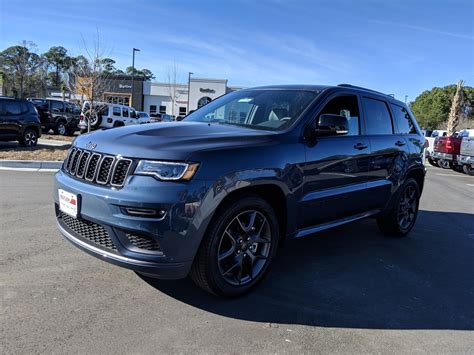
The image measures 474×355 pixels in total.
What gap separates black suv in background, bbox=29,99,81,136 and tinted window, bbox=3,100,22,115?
23.5 ft

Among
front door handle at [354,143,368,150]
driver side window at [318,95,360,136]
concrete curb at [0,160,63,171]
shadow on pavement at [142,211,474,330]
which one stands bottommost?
concrete curb at [0,160,63,171]

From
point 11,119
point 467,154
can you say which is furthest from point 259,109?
point 467,154

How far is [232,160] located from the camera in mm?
3260

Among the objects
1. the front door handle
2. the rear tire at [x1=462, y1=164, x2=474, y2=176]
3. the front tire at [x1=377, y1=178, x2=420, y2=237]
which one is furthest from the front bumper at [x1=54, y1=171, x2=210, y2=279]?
the rear tire at [x1=462, y1=164, x2=474, y2=176]

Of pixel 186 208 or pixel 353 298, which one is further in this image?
pixel 353 298

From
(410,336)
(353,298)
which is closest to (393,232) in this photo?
(353,298)

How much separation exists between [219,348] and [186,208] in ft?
Answer: 3.17

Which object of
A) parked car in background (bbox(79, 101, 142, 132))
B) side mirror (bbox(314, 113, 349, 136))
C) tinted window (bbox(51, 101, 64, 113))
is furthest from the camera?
parked car in background (bbox(79, 101, 142, 132))

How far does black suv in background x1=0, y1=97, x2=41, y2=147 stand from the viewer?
13531 mm

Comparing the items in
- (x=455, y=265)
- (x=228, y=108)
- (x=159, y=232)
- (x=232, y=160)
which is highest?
(x=228, y=108)

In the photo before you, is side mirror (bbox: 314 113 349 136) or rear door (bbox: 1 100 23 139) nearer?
side mirror (bbox: 314 113 349 136)

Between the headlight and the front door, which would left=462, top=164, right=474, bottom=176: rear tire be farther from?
the headlight

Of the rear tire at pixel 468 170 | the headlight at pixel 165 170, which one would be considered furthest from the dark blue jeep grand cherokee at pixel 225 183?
the rear tire at pixel 468 170

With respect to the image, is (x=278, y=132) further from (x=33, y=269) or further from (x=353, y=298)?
(x=33, y=269)
